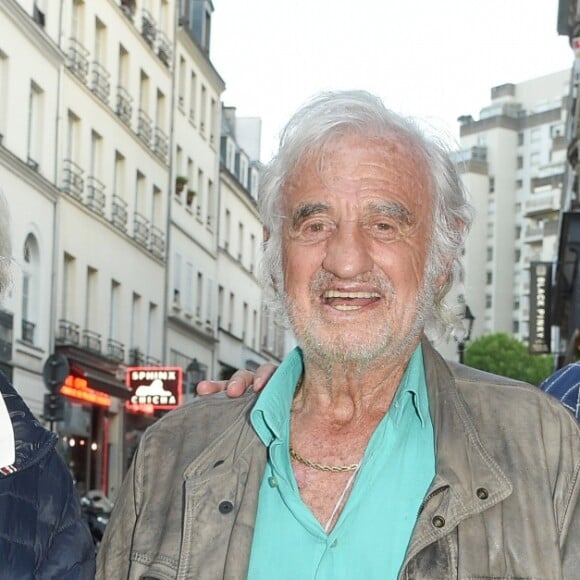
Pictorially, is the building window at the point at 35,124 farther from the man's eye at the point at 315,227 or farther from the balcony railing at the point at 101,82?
the man's eye at the point at 315,227

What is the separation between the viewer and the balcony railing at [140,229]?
1422 inches

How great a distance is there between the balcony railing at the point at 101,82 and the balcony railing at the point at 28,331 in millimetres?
6811

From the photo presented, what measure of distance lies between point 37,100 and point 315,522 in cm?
2538

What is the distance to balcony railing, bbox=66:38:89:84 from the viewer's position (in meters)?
29.8

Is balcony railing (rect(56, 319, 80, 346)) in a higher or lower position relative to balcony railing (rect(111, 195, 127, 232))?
lower

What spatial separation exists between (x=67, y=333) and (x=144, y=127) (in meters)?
8.91

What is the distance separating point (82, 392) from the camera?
29281 millimetres

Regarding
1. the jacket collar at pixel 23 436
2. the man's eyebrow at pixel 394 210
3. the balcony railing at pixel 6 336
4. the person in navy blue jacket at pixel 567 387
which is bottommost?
the jacket collar at pixel 23 436

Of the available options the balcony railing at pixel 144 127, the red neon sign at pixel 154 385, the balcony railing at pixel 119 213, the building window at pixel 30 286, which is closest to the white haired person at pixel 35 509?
the building window at pixel 30 286

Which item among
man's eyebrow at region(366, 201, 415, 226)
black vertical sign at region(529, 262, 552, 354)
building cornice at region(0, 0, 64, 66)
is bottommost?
man's eyebrow at region(366, 201, 415, 226)

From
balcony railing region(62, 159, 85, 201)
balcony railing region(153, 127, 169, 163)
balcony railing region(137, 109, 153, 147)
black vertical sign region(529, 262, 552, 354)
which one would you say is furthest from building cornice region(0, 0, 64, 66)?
black vertical sign region(529, 262, 552, 354)

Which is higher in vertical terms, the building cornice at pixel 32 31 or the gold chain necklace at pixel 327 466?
the building cornice at pixel 32 31

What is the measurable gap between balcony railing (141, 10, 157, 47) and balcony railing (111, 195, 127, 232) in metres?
Result: 4.74

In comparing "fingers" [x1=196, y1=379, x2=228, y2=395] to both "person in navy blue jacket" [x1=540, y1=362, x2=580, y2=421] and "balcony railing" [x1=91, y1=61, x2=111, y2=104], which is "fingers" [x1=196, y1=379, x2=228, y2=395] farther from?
"balcony railing" [x1=91, y1=61, x2=111, y2=104]
